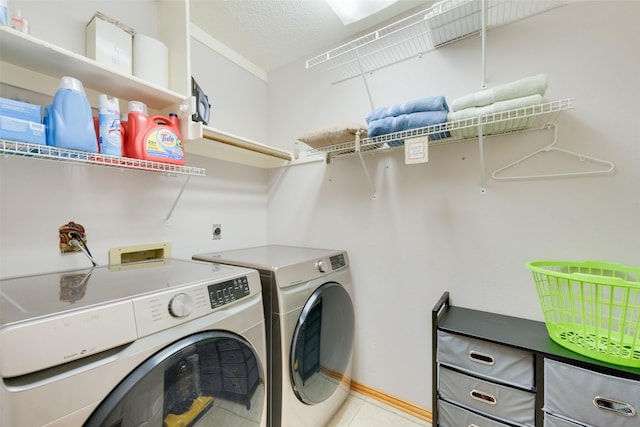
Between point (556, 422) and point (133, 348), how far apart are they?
1.48m

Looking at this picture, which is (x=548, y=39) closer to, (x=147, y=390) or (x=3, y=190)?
(x=147, y=390)

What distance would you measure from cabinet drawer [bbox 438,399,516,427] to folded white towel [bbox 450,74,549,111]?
4.57 ft

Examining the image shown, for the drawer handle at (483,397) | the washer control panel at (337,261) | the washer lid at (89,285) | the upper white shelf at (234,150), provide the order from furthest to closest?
the washer control panel at (337,261) < the upper white shelf at (234,150) < the drawer handle at (483,397) < the washer lid at (89,285)

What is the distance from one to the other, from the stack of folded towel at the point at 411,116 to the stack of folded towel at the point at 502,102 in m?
0.06

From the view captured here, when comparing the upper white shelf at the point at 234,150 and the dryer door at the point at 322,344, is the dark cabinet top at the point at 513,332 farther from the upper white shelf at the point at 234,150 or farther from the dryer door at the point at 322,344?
the upper white shelf at the point at 234,150

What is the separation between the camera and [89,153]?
96 cm

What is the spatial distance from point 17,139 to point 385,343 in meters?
1.97

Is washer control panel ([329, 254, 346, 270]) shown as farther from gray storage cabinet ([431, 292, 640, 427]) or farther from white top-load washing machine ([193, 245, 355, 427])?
gray storage cabinet ([431, 292, 640, 427])


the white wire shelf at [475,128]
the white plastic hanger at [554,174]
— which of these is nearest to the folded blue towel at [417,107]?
the white wire shelf at [475,128]

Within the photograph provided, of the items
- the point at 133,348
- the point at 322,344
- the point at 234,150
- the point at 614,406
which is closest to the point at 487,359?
the point at 614,406

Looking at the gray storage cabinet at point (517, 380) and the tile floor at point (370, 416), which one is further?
the tile floor at point (370, 416)

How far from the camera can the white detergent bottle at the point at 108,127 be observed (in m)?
1.03

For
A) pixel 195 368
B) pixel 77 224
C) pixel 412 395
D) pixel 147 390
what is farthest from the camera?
pixel 412 395

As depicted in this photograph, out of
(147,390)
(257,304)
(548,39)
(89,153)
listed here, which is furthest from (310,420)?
(548,39)
